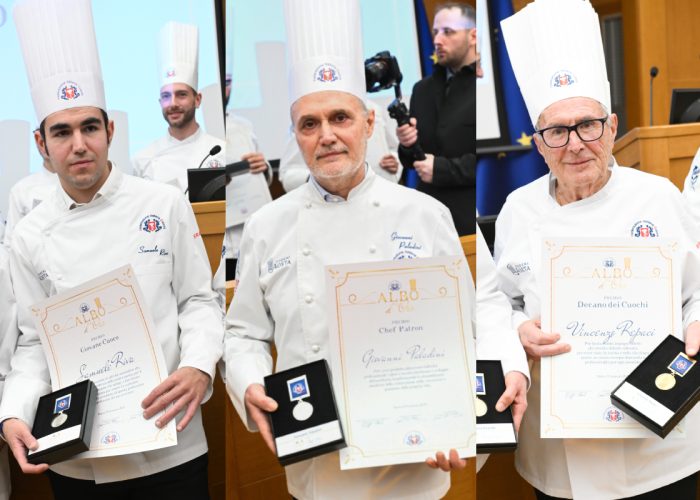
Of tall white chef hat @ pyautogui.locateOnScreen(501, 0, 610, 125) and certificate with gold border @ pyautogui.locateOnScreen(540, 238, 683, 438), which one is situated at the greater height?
tall white chef hat @ pyautogui.locateOnScreen(501, 0, 610, 125)

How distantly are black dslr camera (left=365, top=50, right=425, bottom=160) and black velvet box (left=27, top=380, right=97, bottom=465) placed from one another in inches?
39.0

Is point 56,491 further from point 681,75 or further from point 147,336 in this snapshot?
point 681,75

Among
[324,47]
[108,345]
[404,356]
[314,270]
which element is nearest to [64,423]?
[108,345]

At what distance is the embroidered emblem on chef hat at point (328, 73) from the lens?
1543 mm

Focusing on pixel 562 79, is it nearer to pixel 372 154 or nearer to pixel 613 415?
pixel 372 154

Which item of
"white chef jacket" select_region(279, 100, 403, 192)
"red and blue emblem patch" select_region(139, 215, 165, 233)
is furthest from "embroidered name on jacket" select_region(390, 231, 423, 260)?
"red and blue emblem patch" select_region(139, 215, 165, 233)

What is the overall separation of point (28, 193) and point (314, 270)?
3.77 ft

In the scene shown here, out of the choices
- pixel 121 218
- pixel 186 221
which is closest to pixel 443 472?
pixel 186 221

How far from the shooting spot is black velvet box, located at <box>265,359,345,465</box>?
149 cm

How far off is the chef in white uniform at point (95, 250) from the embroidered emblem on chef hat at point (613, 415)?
970 mm

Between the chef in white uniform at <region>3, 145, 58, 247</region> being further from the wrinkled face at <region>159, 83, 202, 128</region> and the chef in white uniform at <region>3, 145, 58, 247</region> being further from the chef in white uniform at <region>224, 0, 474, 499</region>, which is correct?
the chef in white uniform at <region>224, 0, 474, 499</region>

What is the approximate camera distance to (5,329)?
2.01 metres

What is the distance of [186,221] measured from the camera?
2.05 metres

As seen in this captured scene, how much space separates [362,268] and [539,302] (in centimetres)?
52
